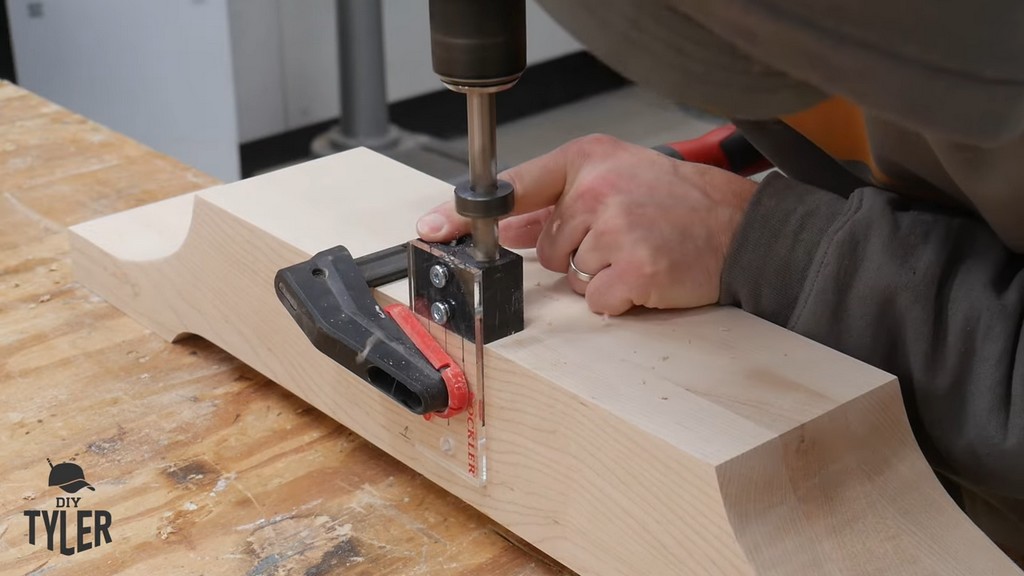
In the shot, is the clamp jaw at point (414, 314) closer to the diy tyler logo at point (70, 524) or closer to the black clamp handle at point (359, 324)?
the black clamp handle at point (359, 324)

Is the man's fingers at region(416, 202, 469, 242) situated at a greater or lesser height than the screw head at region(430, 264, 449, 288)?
greater

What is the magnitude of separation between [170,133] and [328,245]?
1626mm

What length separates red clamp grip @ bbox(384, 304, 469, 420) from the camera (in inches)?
29.0

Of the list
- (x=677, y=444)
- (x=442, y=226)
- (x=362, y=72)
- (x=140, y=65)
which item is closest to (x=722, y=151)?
(x=442, y=226)

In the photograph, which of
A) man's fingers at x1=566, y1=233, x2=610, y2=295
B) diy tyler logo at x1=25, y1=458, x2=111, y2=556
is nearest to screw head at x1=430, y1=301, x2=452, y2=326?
man's fingers at x1=566, y1=233, x2=610, y2=295

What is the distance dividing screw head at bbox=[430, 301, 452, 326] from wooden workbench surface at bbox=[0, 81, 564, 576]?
143mm

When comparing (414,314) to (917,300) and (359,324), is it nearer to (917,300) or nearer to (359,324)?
(359,324)

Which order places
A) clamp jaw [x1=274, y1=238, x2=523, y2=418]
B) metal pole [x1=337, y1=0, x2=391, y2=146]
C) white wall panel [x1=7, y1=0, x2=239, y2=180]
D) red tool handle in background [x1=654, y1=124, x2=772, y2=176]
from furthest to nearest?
metal pole [x1=337, y1=0, x2=391, y2=146] < white wall panel [x1=7, y1=0, x2=239, y2=180] < red tool handle in background [x1=654, y1=124, x2=772, y2=176] < clamp jaw [x1=274, y1=238, x2=523, y2=418]

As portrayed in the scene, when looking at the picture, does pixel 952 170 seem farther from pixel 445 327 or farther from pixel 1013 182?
pixel 445 327

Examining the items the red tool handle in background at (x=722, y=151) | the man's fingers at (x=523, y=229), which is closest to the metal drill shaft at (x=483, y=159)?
the man's fingers at (x=523, y=229)

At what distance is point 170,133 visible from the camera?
235 cm

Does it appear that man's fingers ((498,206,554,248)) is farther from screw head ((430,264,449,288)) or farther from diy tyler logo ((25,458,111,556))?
diy tyler logo ((25,458,111,556))

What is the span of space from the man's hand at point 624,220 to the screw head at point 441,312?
1.8 inches

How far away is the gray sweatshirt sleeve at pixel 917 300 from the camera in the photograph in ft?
2.30
